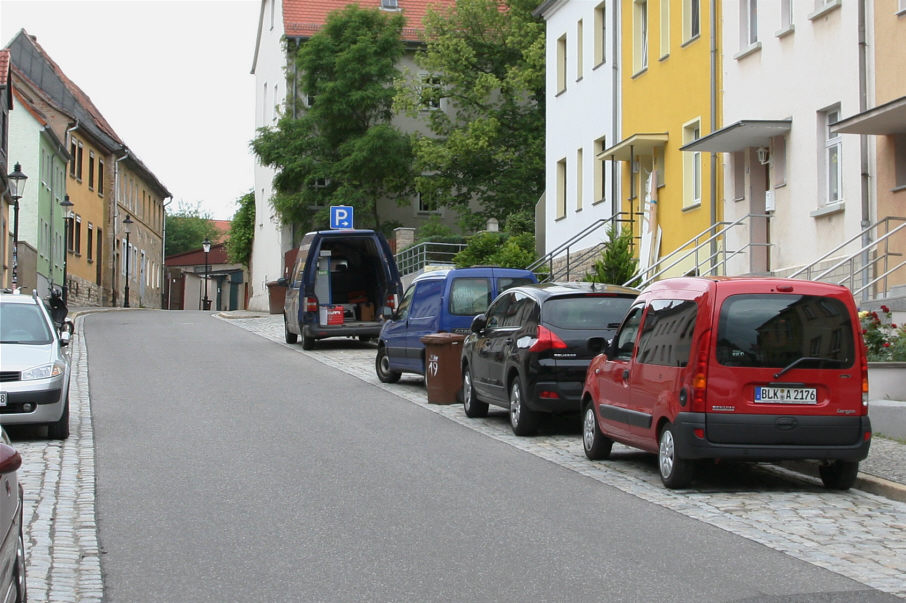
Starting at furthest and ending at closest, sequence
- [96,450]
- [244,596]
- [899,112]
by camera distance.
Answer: [899,112] < [96,450] < [244,596]

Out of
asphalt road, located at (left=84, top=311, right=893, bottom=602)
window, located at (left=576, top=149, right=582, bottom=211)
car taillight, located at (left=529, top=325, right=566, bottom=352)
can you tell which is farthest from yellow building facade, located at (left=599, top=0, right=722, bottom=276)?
asphalt road, located at (left=84, top=311, right=893, bottom=602)

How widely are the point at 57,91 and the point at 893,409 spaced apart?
5499 centimetres

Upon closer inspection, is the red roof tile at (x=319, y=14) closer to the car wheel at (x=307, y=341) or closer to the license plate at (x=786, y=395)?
the car wheel at (x=307, y=341)

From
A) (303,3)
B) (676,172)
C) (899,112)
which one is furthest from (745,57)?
(303,3)

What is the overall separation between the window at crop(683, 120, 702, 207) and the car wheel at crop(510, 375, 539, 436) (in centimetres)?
1352

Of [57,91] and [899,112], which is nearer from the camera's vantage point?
[899,112]

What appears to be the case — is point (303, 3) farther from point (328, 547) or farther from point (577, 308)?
point (328, 547)

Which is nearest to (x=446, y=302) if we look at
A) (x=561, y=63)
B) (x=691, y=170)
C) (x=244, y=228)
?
(x=691, y=170)

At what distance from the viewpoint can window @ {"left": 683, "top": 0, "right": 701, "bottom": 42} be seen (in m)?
27.1

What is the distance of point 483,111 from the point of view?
4866cm

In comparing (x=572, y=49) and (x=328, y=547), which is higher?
(x=572, y=49)

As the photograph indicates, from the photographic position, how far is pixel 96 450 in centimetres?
1263

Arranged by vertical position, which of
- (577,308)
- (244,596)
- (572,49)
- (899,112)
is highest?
(572,49)

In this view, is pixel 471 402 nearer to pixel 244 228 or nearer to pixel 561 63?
pixel 561 63
